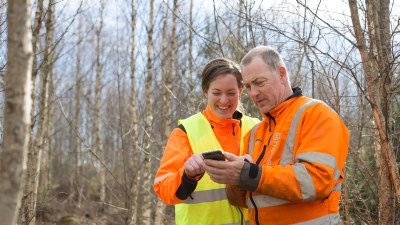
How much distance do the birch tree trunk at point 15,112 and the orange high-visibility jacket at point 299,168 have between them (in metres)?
0.98

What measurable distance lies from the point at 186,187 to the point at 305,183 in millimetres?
704

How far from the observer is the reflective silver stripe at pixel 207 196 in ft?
8.13

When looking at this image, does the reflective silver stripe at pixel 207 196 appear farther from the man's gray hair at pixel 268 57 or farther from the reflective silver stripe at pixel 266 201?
the man's gray hair at pixel 268 57

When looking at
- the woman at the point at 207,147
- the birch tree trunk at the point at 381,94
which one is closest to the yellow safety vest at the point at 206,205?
the woman at the point at 207,147

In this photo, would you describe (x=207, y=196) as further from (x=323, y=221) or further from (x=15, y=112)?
(x=15, y=112)

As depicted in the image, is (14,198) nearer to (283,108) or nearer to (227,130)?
(283,108)

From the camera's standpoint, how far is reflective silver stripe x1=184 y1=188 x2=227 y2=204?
2477 mm

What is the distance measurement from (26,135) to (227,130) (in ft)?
4.77

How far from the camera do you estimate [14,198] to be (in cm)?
146

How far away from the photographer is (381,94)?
355 cm

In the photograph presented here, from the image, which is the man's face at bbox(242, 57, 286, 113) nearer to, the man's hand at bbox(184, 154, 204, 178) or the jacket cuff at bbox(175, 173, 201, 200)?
the man's hand at bbox(184, 154, 204, 178)

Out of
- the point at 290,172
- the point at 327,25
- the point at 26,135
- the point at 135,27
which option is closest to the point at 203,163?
the point at 290,172

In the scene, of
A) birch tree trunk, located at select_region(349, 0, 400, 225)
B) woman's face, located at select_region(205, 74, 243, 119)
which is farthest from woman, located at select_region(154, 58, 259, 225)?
birch tree trunk, located at select_region(349, 0, 400, 225)

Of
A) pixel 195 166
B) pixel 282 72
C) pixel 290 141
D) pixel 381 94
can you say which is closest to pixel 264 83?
pixel 282 72
